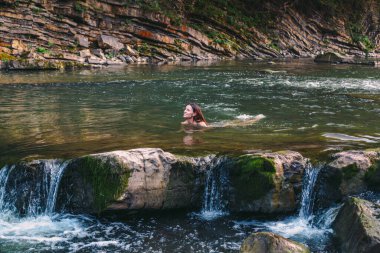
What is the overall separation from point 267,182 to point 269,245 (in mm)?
2381

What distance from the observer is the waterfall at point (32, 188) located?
909cm

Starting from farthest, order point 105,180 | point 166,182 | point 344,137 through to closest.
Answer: point 344,137, point 166,182, point 105,180

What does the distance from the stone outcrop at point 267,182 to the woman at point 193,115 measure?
143 inches

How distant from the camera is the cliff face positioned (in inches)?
1358

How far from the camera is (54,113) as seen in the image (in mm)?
15734

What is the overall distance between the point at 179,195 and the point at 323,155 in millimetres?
3084

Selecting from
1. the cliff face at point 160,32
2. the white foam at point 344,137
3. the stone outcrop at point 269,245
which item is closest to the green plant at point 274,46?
the cliff face at point 160,32

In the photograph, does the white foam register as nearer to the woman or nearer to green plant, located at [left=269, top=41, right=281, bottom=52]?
the woman

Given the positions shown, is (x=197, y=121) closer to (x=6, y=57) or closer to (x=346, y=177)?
(x=346, y=177)

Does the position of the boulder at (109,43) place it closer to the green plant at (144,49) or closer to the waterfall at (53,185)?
the green plant at (144,49)

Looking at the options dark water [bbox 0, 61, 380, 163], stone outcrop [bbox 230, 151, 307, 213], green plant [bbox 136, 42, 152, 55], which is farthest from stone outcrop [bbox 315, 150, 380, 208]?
green plant [bbox 136, 42, 152, 55]

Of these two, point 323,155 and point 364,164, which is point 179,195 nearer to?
point 323,155

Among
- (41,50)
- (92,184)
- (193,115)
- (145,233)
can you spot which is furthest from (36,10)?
(145,233)

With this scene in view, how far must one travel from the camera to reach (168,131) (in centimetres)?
1259
